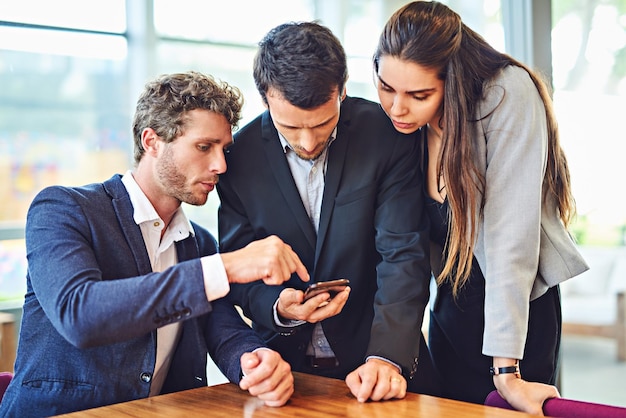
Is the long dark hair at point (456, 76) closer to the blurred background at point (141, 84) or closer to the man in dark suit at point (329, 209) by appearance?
the man in dark suit at point (329, 209)

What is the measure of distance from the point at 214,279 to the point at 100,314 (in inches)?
10.7

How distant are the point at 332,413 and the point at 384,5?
14.1 feet

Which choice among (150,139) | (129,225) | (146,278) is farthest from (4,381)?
(150,139)

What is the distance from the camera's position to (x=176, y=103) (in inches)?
89.6

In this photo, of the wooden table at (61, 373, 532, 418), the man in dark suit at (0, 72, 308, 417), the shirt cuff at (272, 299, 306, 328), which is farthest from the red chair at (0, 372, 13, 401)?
the shirt cuff at (272, 299, 306, 328)

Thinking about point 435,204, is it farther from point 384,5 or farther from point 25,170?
point 384,5

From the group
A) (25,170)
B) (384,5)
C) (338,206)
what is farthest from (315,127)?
(384,5)

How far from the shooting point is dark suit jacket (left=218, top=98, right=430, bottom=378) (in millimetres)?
2164

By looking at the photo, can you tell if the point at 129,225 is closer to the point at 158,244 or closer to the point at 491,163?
the point at 158,244

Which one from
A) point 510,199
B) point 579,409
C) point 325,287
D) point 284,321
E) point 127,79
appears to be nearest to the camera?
point 579,409

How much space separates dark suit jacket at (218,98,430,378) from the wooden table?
301 millimetres

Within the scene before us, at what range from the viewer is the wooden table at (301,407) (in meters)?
1.68

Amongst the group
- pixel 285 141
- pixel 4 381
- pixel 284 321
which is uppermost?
pixel 285 141

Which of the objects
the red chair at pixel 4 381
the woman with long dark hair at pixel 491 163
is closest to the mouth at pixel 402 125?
the woman with long dark hair at pixel 491 163
